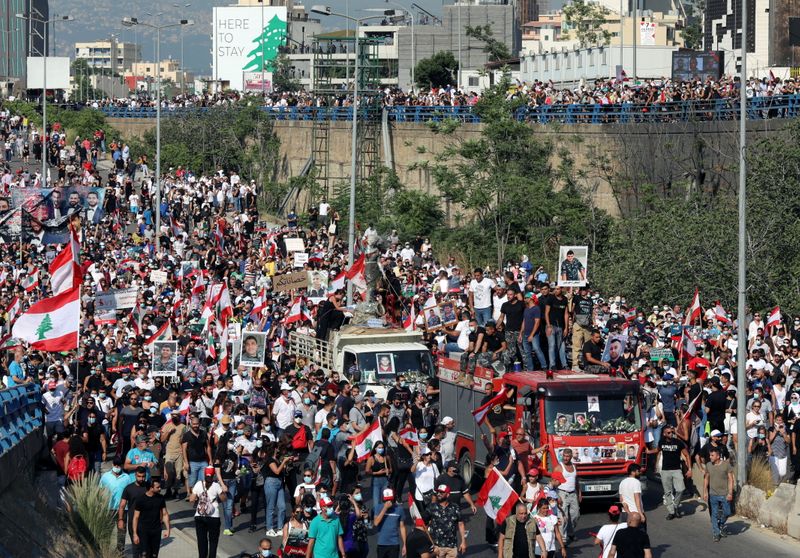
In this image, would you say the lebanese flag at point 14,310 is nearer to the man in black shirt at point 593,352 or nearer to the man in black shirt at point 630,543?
the man in black shirt at point 593,352

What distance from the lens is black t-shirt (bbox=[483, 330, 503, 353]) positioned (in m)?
23.3

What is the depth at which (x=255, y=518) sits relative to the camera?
20391 mm

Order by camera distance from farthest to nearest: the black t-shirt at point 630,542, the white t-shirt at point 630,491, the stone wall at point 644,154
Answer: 1. the stone wall at point 644,154
2. the white t-shirt at point 630,491
3. the black t-shirt at point 630,542

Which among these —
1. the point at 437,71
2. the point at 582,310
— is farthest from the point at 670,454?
the point at 437,71

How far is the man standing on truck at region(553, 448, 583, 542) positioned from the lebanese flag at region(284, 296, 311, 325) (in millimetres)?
12077

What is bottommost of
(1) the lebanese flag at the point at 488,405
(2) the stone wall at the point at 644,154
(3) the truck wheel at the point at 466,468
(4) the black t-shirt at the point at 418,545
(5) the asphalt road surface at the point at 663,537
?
(5) the asphalt road surface at the point at 663,537

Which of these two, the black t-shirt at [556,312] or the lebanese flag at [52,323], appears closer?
the lebanese flag at [52,323]

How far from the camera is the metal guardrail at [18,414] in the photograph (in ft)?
57.6

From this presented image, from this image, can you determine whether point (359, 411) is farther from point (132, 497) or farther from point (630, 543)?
point (630, 543)

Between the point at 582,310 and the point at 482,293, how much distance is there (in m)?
4.17

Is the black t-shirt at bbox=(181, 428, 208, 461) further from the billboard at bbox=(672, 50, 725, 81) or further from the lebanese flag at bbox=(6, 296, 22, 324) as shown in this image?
the billboard at bbox=(672, 50, 725, 81)

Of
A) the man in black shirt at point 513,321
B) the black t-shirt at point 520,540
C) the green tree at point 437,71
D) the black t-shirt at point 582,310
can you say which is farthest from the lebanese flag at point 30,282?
the green tree at point 437,71

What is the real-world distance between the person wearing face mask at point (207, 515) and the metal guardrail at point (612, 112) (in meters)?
24.5

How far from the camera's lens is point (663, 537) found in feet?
64.1
